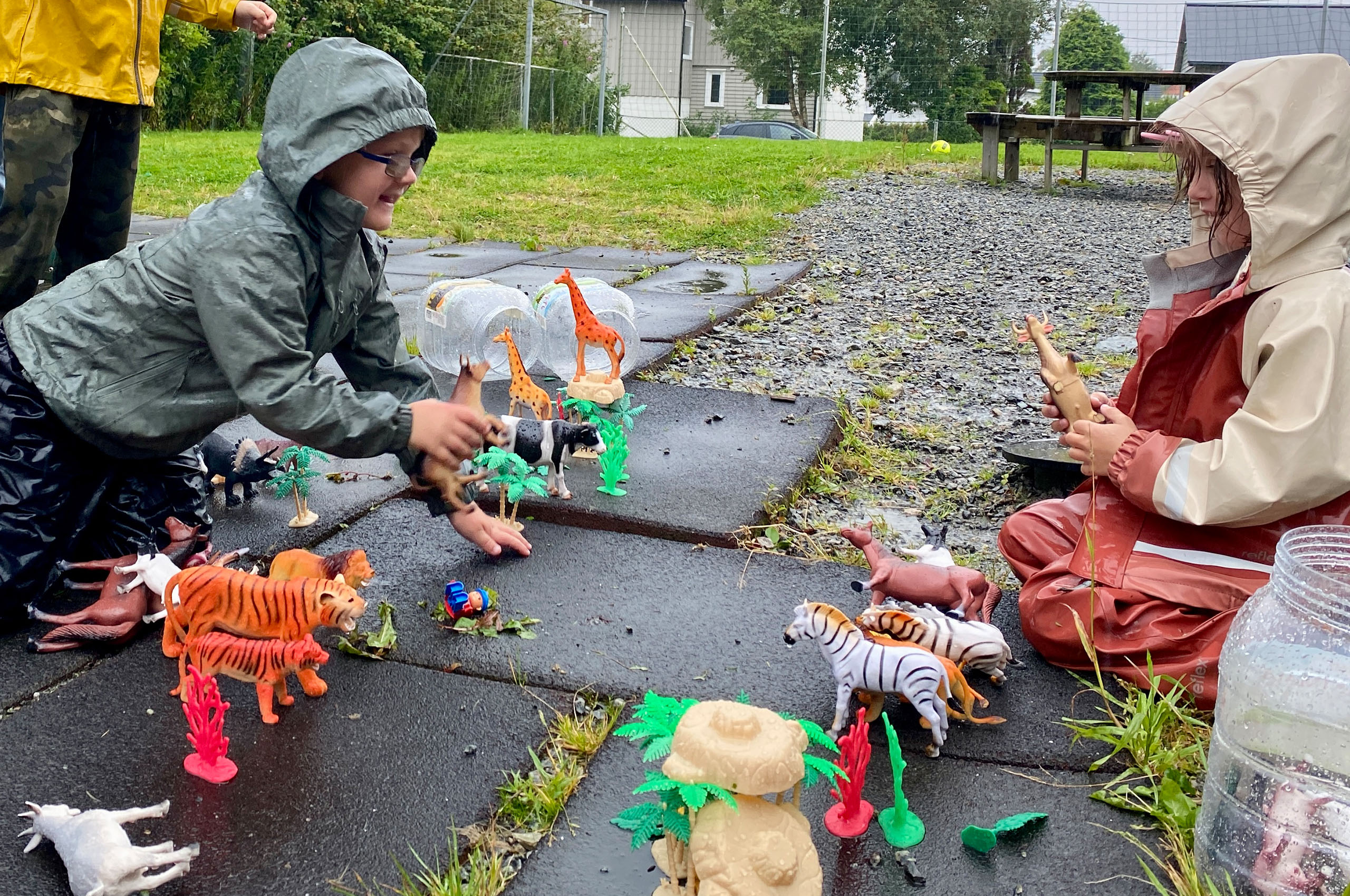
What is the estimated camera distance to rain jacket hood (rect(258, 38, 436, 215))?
8.44ft

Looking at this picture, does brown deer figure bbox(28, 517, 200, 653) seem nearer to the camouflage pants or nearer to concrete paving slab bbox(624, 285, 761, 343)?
the camouflage pants

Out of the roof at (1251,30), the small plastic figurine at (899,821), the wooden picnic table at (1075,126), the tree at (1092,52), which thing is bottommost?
the small plastic figurine at (899,821)

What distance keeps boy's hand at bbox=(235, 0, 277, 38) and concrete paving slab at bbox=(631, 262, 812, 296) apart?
11.1 feet

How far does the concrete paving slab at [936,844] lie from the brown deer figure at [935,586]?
42 centimetres

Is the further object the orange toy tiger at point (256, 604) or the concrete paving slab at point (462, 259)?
the concrete paving slab at point (462, 259)

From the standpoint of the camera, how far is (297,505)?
3.48 m

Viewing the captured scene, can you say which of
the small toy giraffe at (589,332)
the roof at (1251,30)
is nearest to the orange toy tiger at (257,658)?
the small toy giraffe at (589,332)

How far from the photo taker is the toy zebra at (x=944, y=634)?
245cm

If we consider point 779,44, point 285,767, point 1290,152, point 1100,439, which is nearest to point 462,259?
point 1100,439

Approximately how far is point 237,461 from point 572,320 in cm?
155

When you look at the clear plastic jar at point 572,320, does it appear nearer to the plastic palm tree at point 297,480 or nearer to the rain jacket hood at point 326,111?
the plastic palm tree at point 297,480

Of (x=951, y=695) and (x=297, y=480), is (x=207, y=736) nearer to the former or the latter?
(x=297, y=480)

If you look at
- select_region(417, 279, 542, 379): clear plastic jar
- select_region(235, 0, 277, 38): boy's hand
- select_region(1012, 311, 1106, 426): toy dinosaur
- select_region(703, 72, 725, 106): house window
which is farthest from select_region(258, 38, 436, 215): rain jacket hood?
select_region(703, 72, 725, 106): house window

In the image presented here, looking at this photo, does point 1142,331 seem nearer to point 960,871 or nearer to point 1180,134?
point 1180,134
